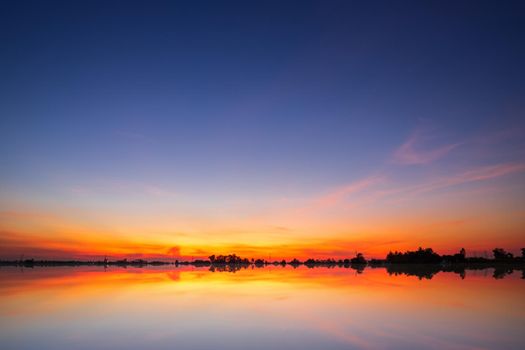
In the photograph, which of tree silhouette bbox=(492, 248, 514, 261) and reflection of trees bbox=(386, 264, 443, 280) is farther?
tree silhouette bbox=(492, 248, 514, 261)

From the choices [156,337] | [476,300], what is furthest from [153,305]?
[476,300]

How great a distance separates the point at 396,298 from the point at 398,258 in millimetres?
160181

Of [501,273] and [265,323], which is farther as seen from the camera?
[501,273]

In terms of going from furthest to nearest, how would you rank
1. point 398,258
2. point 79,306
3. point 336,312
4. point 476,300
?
point 398,258, point 476,300, point 79,306, point 336,312

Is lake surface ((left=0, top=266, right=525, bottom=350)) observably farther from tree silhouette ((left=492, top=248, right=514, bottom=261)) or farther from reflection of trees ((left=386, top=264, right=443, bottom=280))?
tree silhouette ((left=492, top=248, right=514, bottom=261))

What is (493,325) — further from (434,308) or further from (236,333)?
(236,333)

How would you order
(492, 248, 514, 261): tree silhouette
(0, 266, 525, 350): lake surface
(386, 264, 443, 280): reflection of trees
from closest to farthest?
1. (0, 266, 525, 350): lake surface
2. (386, 264, 443, 280): reflection of trees
3. (492, 248, 514, 261): tree silhouette

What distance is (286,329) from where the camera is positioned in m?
16.3

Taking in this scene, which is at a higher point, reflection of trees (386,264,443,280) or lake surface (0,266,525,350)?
lake surface (0,266,525,350)

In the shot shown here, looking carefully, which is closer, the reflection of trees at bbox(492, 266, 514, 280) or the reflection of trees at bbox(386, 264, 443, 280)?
the reflection of trees at bbox(492, 266, 514, 280)

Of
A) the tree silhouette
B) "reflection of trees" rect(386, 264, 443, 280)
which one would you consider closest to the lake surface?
"reflection of trees" rect(386, 264, 443, 280)

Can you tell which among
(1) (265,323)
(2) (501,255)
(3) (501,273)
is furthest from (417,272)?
(2) (501,255)

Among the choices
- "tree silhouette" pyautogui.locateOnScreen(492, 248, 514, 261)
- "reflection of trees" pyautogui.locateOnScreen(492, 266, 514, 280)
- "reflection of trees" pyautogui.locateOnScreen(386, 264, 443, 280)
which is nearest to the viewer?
"reflection of trees" pyautogui.locateOnScreen(492, 266, 514, 280)

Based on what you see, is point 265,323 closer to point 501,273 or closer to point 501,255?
point 501,273
